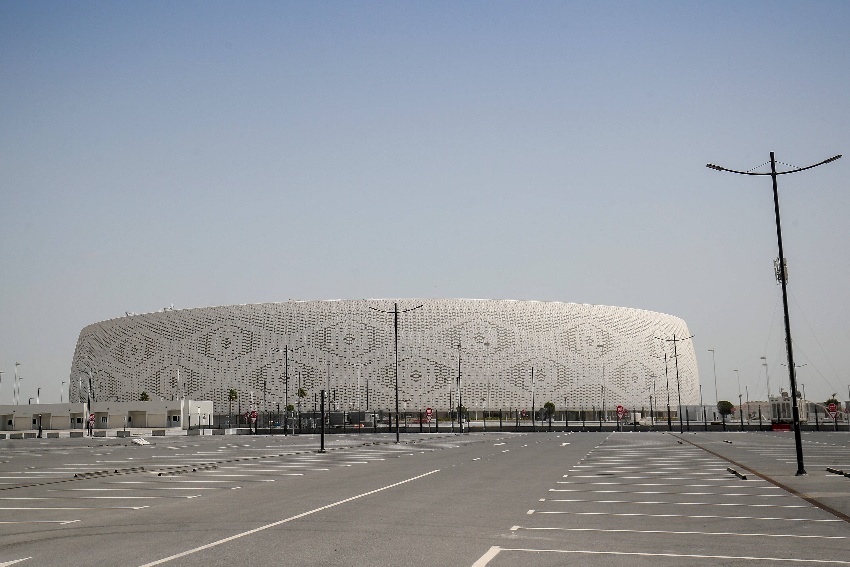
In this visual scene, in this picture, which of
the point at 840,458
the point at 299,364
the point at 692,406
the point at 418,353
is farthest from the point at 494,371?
the point at 840,458

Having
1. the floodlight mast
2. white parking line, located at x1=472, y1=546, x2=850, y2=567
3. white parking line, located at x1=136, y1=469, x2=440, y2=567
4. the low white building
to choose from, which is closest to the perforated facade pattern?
the low white building

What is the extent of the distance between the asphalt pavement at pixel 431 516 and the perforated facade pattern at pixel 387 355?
143 m

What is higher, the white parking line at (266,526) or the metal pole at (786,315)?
the metal pole at (786,315)

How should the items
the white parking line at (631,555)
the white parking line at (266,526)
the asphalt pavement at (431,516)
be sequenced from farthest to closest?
the asphalt pavement at (431,516) → the white parking line at (266,526) → the white parking line at (631,555)

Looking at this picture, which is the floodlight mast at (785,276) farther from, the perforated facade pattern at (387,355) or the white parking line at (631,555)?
the perforated facade pattern at (387,355)

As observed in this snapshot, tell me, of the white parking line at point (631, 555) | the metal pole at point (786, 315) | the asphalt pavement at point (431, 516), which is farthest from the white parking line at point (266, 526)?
the metal pole at point (786, 315)

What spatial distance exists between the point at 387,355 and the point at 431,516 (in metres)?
156

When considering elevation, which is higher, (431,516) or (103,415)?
(103,415)

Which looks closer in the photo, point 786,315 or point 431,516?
point 431,516

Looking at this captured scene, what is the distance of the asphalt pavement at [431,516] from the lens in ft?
35.8

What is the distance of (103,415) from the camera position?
128 m

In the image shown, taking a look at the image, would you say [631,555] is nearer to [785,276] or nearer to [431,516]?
[431,516]

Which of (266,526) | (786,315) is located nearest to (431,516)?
(266,526)

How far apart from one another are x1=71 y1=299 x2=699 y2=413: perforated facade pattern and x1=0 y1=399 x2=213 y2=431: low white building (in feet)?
144
